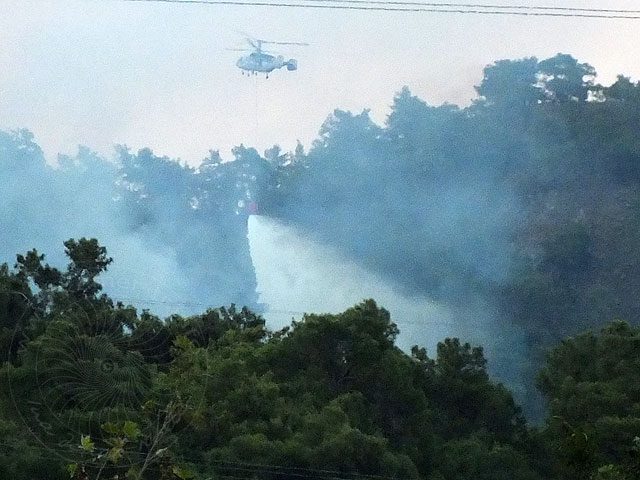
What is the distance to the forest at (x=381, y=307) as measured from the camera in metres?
27.7

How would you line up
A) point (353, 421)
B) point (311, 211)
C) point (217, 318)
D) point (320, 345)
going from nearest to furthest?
1. point (353, 421)
2. point (320, 345)
3. point (217, 318)
4. point (311, 211)

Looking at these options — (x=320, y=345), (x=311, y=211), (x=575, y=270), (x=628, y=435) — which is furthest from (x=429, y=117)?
(x=628, y=435)

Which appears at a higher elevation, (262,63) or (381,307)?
(262,63)

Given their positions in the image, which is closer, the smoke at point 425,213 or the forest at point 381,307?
the forest at point 381,307

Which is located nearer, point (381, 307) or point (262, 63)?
point (381, 307)

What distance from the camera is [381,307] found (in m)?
39.2

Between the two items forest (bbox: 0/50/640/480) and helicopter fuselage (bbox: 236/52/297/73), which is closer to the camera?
forest (bbox: 0/50/640/480)

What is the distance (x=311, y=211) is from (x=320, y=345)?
121 ft

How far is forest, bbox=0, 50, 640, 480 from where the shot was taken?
27688mm

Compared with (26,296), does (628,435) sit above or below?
below

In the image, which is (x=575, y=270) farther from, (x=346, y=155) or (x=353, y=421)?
(x=353, y=421)

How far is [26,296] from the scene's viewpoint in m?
35.2

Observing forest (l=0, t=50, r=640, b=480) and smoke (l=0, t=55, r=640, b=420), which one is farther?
smoke (l=0, t=55, r=640, b=420)

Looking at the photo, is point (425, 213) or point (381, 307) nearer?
point (381, 307)
